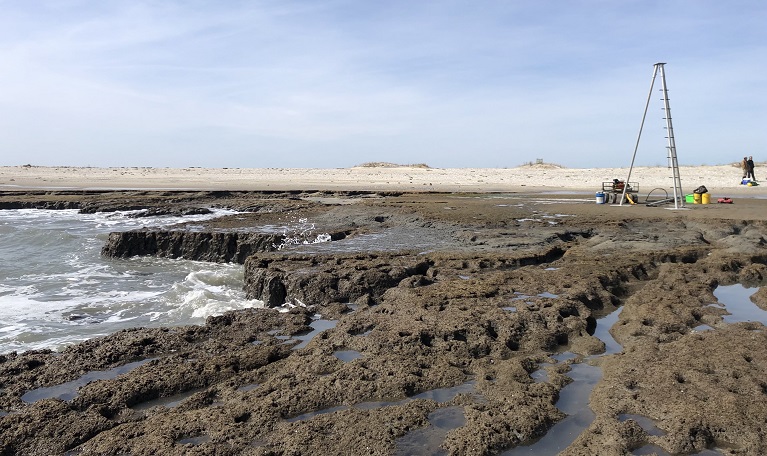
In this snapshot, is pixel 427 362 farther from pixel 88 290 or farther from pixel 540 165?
pixel 540 165

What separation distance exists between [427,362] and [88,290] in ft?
25.0

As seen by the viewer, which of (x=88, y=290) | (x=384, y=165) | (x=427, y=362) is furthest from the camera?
(x=384, y=165)

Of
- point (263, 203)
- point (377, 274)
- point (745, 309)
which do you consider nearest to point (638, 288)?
point (745, 309)

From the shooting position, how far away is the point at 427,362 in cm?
524

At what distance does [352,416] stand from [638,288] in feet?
17.2

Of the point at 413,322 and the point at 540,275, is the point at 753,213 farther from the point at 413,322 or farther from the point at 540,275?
the point at 413,322

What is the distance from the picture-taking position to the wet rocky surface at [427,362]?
3973 millimetres

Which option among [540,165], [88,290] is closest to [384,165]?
[540,165]

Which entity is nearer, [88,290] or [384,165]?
[88,290]

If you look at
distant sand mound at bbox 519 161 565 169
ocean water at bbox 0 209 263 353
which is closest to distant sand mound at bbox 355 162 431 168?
distant sand mound at bbox 519 161 565 169

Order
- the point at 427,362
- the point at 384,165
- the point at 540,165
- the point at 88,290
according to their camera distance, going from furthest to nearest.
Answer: the point at 384,165
the point at 540,165
the point at 88,290
the point at 427,362

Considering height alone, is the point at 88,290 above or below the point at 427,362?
below

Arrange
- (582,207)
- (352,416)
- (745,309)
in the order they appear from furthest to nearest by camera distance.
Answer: (582,207) < (745,309) < (352,416)

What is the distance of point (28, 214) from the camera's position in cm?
2223
